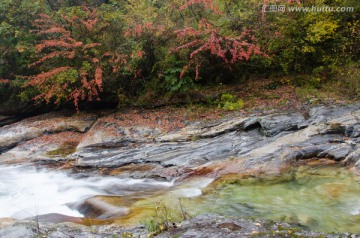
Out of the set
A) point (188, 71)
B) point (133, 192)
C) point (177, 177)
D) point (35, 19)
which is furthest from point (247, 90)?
point (35, 19)

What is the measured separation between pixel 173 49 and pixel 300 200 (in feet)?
23.6

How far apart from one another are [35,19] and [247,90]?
384 inches

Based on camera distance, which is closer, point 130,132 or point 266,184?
point 266,184

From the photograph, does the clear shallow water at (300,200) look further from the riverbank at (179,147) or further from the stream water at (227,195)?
the riverbank at (179,147)

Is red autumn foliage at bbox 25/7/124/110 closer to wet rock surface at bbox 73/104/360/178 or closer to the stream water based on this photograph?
wet rock surface at bbox 73/104/360/178

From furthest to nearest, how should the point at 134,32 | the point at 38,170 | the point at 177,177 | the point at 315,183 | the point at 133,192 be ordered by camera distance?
the point at 134,32, the point at 38,170, the point at 177,177, the point at 133,192, the point at 315,183

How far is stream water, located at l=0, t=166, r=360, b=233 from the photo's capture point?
235 inches

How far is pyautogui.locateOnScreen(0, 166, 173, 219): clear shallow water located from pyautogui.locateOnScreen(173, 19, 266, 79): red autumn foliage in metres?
4.85

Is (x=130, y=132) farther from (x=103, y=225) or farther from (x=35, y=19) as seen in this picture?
(x=35, y=19)

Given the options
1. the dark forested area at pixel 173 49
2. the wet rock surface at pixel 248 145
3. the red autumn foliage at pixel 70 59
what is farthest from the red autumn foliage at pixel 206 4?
the wet rock surface at pixel 248 145

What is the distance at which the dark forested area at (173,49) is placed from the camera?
468 inches

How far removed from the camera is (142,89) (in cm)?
1378

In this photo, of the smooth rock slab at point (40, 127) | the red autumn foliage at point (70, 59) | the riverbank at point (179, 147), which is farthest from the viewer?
the smooth rock slab at point (40, 127)

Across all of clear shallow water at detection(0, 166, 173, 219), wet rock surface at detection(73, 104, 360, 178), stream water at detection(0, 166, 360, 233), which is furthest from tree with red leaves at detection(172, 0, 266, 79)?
stream water at detection(0, 166, 360, 233)
